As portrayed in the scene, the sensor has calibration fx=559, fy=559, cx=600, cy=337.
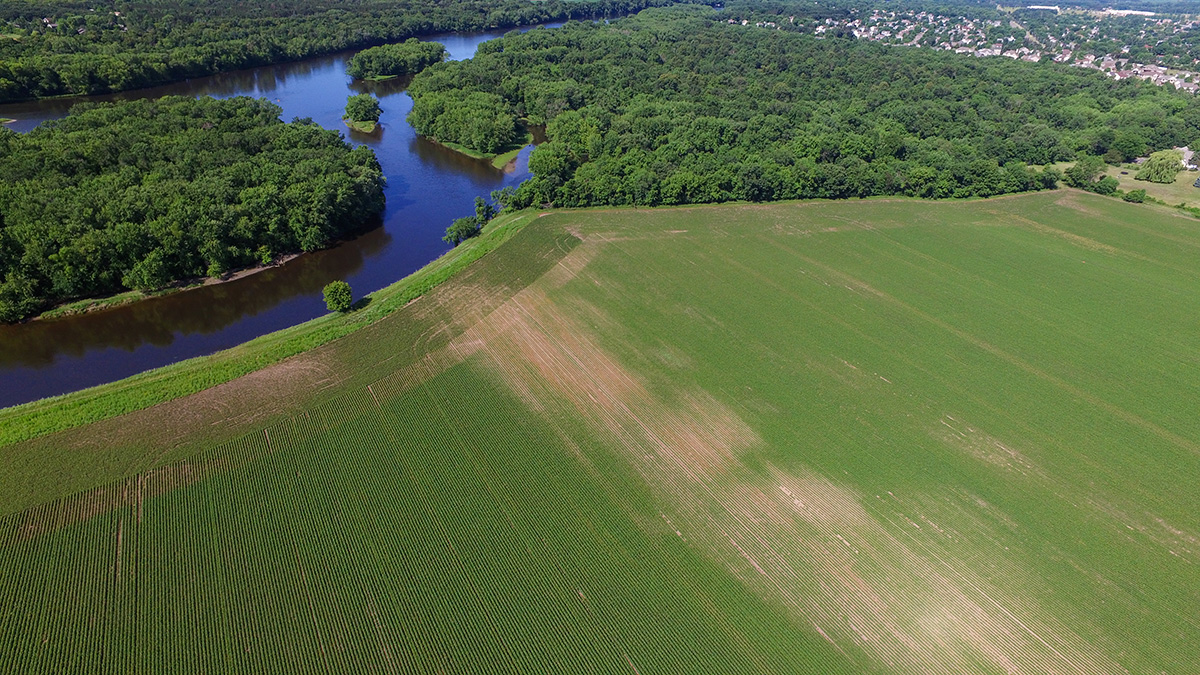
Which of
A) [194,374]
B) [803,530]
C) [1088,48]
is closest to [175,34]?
[194,374]

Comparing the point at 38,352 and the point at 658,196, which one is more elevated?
the point at 658,196

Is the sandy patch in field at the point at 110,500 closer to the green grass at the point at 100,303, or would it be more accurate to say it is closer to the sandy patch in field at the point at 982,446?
the green grass at the point at 100,303

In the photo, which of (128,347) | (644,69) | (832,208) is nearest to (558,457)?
(128,347)

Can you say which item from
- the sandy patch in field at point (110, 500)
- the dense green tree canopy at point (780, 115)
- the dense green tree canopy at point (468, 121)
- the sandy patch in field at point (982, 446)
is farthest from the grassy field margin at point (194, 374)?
the sandy patch in field at point (982, 446)

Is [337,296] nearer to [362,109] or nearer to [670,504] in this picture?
[670,504]

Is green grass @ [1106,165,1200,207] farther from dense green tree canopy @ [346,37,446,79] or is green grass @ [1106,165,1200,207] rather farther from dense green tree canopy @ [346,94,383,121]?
dense green tree canopy @ [346,37,446,79]

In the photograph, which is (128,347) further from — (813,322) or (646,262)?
(813,322)

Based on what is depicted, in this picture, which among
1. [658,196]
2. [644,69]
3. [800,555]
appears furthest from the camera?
[644,69]
